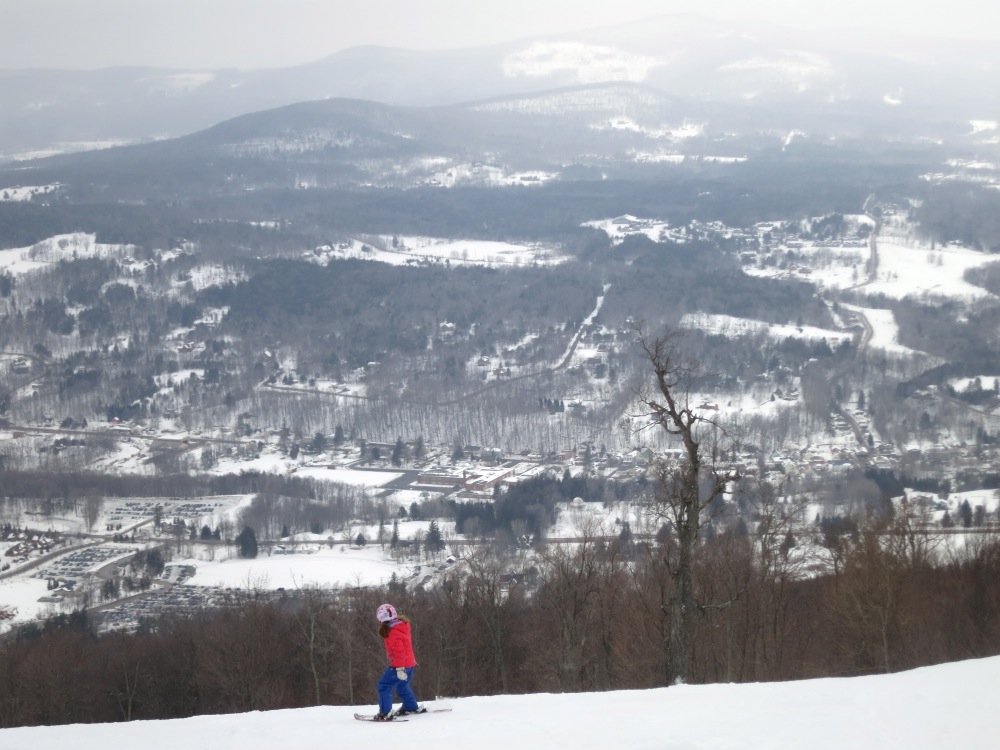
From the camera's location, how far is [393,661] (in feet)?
25.3

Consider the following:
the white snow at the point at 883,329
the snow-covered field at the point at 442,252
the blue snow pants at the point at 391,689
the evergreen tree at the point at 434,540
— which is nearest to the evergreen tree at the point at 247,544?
the evergreen tree at the point at 434,540

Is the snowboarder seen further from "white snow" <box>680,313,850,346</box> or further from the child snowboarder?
"white snow" <box>680,313,850,346</box>

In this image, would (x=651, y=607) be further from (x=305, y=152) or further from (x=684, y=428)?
(x=305, y=152)

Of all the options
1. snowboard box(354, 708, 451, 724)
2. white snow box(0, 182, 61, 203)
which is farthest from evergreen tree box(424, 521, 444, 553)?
white snow box(0, 182, 61, 203)

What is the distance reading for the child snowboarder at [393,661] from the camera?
302 inches

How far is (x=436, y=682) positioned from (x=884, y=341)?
129 ft

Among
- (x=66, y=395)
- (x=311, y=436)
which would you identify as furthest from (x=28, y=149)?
(x=311, y=436)

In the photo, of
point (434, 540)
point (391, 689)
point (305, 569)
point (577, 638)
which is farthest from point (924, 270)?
point (391, 689)

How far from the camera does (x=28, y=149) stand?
162 meters

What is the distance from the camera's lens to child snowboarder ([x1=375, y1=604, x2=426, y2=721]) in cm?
766

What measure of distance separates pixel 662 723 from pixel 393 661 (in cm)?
192

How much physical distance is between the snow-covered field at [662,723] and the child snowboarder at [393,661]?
0.21 meters

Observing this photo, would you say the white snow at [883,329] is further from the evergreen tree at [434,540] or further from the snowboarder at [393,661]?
the snowboarder at [393,661]

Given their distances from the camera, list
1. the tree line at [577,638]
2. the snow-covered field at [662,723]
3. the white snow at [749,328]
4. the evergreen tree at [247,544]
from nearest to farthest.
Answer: the snow-covered field at [662,723]
the tree line at [577,638]
the evergreen tree at [247,544]
the white snow at [749,328]
